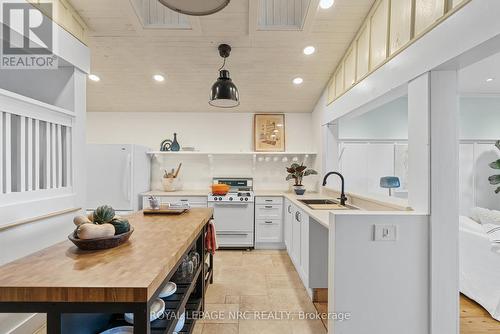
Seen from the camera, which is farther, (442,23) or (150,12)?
(150,12)

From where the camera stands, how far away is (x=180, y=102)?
454cm

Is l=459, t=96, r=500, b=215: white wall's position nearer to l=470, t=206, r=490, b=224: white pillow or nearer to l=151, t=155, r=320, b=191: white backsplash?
l=470, t=206, r=490, b=224: white pillow

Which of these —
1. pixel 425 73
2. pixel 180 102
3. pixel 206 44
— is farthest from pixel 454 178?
pixel 180 102

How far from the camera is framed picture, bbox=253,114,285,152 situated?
189 inches

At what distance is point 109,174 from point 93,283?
3440 mm

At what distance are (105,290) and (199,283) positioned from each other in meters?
1.45

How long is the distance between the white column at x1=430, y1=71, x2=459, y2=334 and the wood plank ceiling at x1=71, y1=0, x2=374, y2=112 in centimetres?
156

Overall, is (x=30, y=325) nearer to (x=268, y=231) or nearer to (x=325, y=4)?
(x=268, y=231)

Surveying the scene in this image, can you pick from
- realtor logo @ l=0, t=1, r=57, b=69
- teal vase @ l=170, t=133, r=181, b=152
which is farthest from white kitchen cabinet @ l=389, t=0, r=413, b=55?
teal vase @ l=170, t=133, r=181, b=152

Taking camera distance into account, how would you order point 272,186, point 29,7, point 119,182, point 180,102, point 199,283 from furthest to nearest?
point 272,186
point 180,102
point 119,182
point 199,283
point 29,7

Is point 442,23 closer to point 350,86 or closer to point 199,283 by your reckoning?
point 350,86

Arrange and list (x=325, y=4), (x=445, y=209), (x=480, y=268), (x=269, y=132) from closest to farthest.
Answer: (x=445, y=209), (x=480, y=268), (x=325, y=4), (x=269, y=132)

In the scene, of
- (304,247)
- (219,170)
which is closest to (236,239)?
(219,170)

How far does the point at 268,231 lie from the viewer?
427 centimetres
